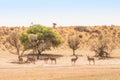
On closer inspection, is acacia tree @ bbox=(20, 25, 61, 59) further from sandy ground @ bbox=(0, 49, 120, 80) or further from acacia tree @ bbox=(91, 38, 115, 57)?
sandy ground @ bbox=(0, 49, 120, 80)

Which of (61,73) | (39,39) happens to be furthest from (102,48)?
(61,73)

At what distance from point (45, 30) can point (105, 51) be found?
14.3 m

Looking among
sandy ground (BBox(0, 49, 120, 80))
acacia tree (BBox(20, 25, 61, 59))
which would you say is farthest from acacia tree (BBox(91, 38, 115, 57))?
sandy ground (BBox(0, 49, 120, 80))

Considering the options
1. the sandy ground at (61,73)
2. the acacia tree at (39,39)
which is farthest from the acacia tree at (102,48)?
the sandy ground at (61,73)

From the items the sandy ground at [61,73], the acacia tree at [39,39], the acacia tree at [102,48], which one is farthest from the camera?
the acacia tree at [102,48]

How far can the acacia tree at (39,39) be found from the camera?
264 feet

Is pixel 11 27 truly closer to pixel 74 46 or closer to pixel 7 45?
pixel 7 45

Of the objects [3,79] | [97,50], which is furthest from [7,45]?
[3,79]

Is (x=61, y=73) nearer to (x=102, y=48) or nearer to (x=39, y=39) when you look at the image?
(x=102, y=48)

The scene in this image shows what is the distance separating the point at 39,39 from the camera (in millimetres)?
83938

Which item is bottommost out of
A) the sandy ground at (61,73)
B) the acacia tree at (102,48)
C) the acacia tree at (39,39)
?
the sandy ground at (61,73)

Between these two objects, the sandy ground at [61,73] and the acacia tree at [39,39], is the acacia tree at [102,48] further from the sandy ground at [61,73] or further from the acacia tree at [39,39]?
the sandy ground at [61,73]

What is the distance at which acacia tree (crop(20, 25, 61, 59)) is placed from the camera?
80575 mm

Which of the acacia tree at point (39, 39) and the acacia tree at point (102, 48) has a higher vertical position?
the acacia tree at point (39, 39)
